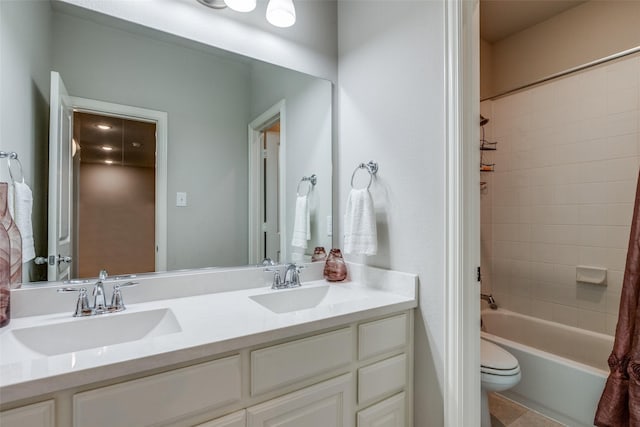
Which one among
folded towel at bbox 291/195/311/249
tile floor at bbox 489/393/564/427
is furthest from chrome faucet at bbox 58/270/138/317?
tile floor at bbox 489/393/564/427

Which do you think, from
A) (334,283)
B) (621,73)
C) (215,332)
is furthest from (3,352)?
(621,73)

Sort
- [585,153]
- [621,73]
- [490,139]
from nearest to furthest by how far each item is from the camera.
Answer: [621,73] < [585,153] < [490,139]

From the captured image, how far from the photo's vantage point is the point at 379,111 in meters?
1.52

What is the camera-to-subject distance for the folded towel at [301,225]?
1.70 meters

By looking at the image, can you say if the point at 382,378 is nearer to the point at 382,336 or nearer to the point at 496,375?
the point at 382,336

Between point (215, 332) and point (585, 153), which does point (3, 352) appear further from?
point (585, 153)

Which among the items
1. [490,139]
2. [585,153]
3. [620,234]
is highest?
[490,139]

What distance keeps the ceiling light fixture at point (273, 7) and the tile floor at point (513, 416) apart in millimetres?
2399

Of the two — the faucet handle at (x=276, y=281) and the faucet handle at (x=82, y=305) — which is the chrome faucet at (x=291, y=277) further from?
the faucet handle at (x=82, y=305)

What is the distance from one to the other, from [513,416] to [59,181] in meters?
2.54

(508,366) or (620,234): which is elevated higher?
(620,234)

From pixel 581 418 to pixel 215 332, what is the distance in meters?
1.99

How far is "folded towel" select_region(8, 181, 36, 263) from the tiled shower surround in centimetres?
278

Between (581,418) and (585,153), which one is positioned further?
(585,153)
